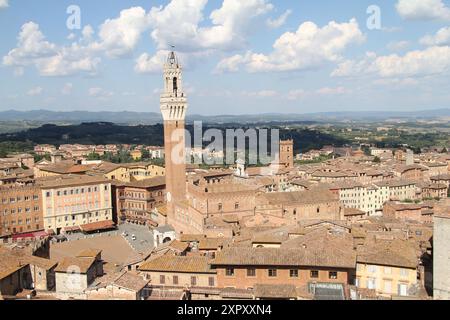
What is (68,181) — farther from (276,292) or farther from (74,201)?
(276,292)

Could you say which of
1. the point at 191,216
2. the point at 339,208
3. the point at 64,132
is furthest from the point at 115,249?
the point at 64,132

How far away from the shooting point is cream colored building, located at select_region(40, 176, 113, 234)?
4075 centimetres

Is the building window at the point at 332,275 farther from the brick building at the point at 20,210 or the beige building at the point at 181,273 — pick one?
the brick building at the point at 20,210

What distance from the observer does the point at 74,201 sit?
1660 inches

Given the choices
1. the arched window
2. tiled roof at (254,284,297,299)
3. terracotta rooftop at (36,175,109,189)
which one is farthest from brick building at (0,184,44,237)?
tiled roof at (254,284,297,299)

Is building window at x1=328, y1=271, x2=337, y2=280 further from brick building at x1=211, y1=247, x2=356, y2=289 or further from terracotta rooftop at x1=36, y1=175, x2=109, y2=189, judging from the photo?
terracotta rooftop at x1=36, y1=175, x2=109, y2=189

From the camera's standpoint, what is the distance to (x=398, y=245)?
20.2m

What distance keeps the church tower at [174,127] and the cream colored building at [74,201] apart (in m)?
7.95

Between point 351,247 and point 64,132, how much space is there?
130930 millimetres

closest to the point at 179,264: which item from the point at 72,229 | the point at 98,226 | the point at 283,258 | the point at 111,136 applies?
the point at 283,258

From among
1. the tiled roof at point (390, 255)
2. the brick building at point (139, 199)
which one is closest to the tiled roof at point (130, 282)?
the tiled roof at point (390, 255)

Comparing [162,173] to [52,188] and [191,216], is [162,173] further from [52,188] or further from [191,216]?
[191,216]

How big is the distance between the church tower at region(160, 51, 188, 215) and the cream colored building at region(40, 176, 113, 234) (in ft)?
26.1
